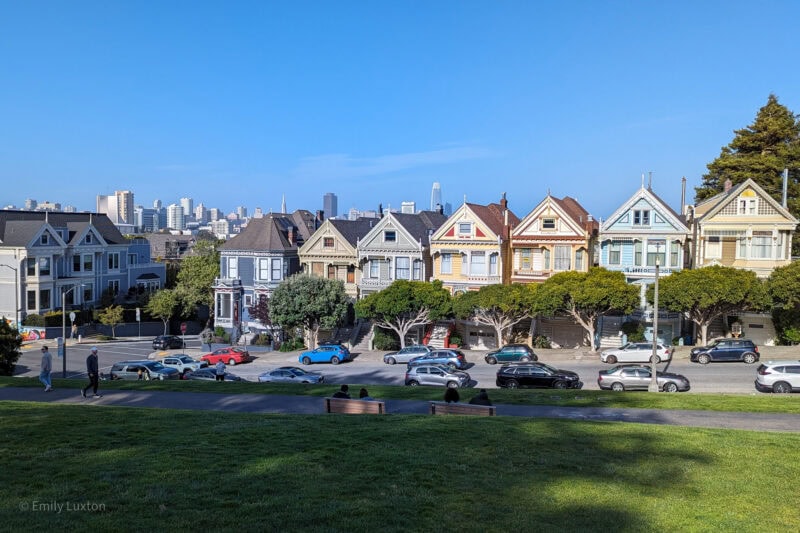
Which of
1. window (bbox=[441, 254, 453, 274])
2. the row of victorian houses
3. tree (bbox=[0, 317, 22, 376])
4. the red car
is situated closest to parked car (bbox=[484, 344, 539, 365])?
the row of victorian houses

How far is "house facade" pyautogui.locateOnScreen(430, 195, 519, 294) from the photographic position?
56250mm

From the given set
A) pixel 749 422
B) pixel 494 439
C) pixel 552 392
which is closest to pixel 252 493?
pixel 494 439

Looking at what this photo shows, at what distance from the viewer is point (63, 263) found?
68312mm

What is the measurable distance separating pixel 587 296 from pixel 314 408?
2759 centimetres

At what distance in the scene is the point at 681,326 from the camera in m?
51.2

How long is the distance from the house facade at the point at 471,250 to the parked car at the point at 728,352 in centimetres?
1731

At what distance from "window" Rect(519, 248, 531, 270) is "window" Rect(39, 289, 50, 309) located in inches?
1715

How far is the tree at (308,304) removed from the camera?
54688 millimetres

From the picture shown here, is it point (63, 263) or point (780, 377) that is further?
point (63, 263)

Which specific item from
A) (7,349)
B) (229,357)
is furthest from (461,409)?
(229,357)

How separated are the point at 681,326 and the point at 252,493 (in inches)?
1780

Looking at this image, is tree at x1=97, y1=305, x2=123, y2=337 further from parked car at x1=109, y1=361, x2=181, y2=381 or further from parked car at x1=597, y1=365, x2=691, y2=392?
parked car at x1=597, y1=365, x2=691, y2=392

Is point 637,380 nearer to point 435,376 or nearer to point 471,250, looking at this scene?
point 435,376

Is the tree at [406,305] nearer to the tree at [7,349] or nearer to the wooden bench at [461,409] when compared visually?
the tree at [7,349]
